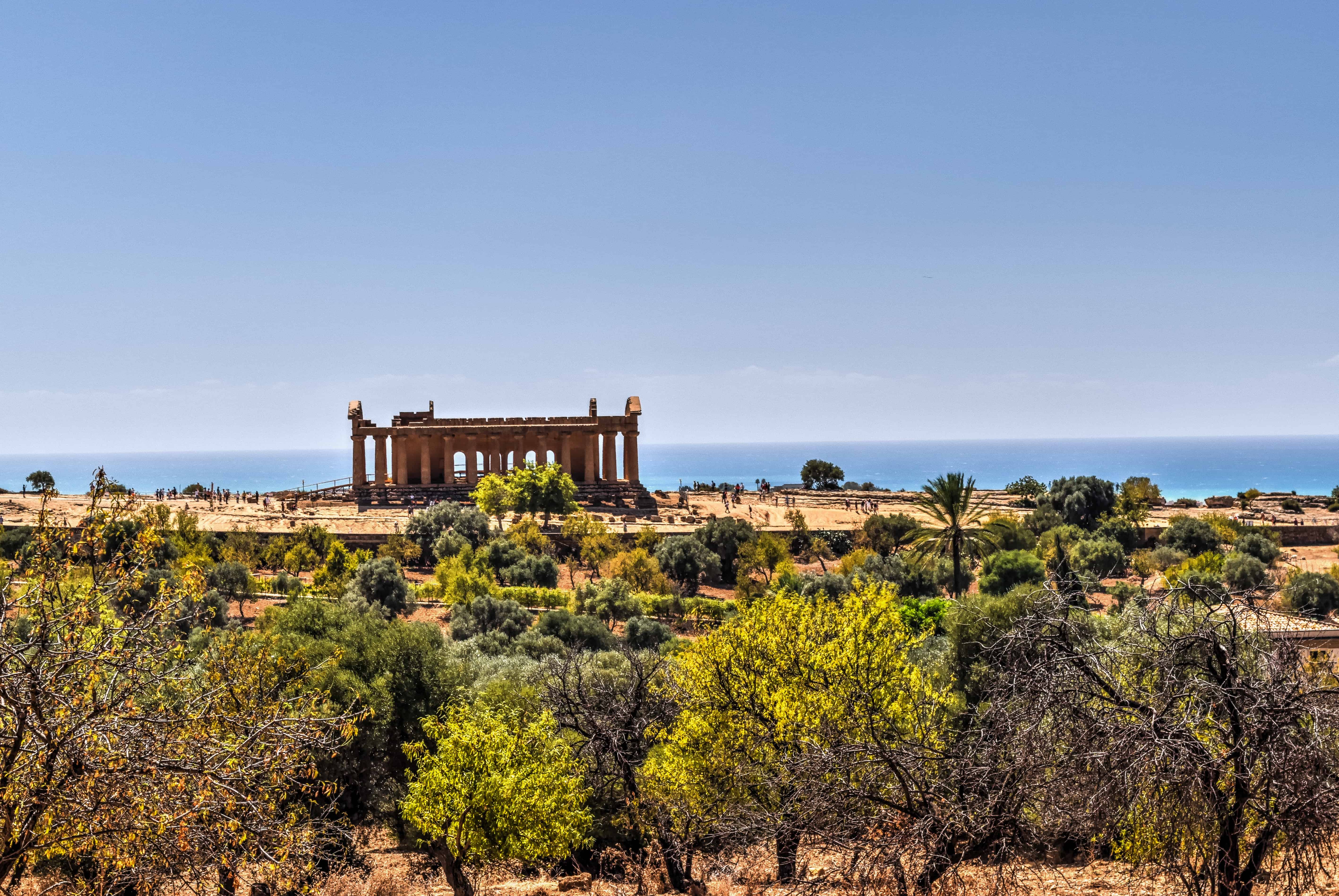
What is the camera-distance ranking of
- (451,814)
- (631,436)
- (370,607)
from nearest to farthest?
(451,814) < (370,607) < (631,436)

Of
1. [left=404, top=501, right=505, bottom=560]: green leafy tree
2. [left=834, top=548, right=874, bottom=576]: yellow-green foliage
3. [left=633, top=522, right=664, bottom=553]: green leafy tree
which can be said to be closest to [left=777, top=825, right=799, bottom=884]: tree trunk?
[left=834, top=548, right=874, bottom=576]: yellow-green foliage

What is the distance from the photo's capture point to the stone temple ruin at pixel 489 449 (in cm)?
6769

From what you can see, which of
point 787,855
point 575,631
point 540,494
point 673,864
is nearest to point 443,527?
point 540,494

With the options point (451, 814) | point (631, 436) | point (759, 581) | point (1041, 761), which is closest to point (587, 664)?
point (451, 814)

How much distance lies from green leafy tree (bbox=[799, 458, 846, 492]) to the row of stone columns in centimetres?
2106

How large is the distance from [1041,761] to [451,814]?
8.37 meters

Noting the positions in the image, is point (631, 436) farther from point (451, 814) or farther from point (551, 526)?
point (451, 814)

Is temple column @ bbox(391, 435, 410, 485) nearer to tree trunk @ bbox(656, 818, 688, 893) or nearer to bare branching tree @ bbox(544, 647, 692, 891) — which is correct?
bare branching tree @ bbox(544, 647, 692, 891)

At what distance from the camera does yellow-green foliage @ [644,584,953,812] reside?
41.7 feet

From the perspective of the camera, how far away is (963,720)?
18422 millimetres

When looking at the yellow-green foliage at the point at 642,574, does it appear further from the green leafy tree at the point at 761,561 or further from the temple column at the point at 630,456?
the temple column at the point at 630,456

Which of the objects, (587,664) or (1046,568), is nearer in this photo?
(587,664)

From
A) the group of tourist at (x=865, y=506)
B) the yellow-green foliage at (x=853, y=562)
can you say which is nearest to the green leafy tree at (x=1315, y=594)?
the yellow-green foliage at (x=853, y=562)

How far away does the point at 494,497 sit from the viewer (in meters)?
57.0
